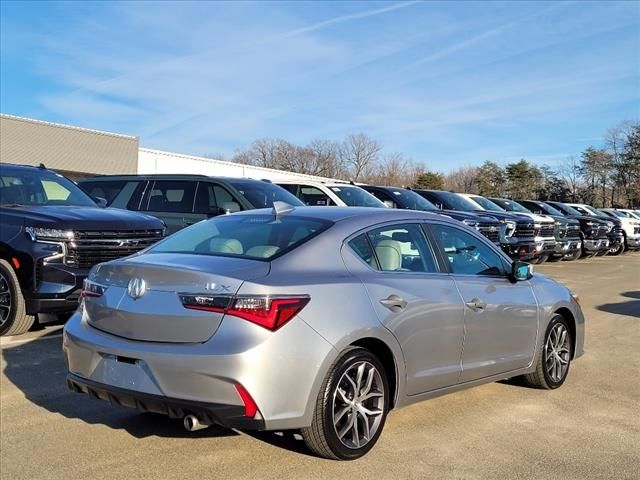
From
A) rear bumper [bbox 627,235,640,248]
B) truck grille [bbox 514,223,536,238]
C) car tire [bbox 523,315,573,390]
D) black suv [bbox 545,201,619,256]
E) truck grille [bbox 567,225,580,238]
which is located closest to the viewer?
car tire [bbox 523,315,573,390]

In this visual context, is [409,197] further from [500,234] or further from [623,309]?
[623,309]

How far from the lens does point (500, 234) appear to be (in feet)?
51.2

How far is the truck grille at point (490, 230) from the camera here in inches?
595

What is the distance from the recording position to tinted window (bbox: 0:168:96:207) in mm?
8117

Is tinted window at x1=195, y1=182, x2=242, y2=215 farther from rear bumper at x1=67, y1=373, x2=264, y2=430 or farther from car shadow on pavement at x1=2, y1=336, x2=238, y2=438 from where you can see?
rear bumper at x1=67, y1=373, x2=264, y2=430

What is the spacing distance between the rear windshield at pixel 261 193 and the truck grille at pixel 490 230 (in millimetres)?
5718

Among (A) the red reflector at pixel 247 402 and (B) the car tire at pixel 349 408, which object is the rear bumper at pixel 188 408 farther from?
(B) the car tire at pixel 349 408

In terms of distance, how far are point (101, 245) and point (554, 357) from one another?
485cm

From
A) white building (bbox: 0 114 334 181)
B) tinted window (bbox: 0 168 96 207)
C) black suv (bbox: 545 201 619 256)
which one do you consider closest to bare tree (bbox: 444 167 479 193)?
white building (bbox: 0 114 334 181)

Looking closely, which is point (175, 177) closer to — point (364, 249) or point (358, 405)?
point (364, 249)

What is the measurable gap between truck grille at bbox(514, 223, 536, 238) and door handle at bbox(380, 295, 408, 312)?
509 inches

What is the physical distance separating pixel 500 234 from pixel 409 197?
2292 millimetres

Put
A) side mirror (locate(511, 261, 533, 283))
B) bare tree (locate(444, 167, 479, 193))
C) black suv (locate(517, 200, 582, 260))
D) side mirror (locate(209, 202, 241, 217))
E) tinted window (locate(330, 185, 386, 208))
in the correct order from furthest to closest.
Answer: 1. bare tree (locate(444, 167, 479, 193))
2. black suv (locate(517, 200, 582, 260))
3. tinted window (locate(330, 185, 386, 208))
4. side mirror (locate(209, 202, 241, 217))
5. side mirror (locate(511, 261, 533, 283))

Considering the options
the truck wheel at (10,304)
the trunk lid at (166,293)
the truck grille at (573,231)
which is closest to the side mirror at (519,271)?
the trunk lid at (166,293)
